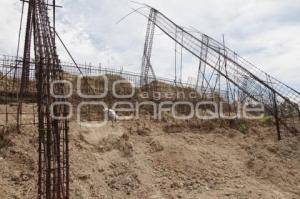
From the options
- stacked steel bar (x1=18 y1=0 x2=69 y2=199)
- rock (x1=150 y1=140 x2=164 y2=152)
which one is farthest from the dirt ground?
stacked steel bar (x1=18 y1=0 x2=69 y2=199)

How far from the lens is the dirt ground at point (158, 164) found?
44.8 feet

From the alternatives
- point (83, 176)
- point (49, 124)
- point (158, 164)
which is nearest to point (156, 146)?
point (158, 164)

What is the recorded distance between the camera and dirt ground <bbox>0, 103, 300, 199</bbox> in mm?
13641

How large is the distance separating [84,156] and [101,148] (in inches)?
33.3

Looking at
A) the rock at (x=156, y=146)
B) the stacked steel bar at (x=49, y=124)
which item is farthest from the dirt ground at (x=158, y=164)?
the stacked steel bar at (x=49, y=124)

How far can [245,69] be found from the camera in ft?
→ 71.9

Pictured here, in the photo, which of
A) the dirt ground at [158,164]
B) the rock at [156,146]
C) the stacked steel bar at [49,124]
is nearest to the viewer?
the stacked steel bar at [49,124]

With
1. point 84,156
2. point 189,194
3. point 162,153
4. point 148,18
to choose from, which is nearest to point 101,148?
point 84,156

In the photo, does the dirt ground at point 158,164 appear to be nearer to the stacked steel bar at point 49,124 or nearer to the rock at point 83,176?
the rock at point 83,176

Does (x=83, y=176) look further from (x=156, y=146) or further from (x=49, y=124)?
(x=156, y=146)

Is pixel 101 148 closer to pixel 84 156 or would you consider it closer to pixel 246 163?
pixel 84 156

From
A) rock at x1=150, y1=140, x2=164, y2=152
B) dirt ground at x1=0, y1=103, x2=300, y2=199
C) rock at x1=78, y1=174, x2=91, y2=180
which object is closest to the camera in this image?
dirt ground at x1=0, y1=103, x2=300, y2=199

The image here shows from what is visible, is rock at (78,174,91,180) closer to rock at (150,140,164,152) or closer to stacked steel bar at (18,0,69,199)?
stacked steel bar at (18,0,69,199)

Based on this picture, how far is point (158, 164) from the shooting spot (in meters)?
15.7
